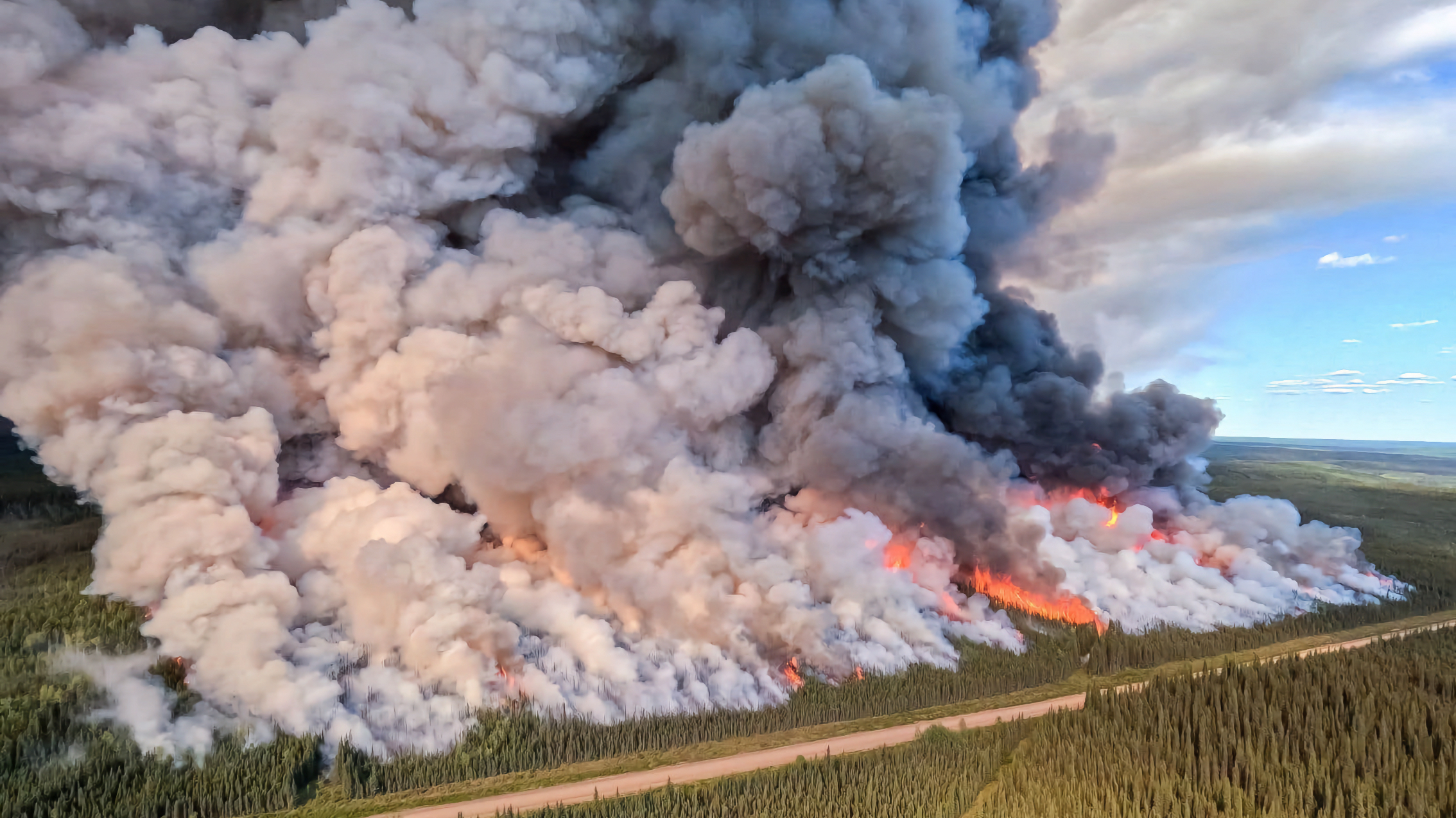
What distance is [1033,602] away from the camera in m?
54.5

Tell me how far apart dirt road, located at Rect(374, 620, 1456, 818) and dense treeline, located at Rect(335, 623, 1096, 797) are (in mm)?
1913

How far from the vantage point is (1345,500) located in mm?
107562

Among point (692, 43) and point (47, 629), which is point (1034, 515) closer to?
point (692, 43)

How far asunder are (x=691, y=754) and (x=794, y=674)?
851 centimetres

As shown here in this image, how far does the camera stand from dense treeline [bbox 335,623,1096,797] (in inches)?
1336

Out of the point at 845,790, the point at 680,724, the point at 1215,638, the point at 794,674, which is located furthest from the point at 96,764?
the point at 1215,638

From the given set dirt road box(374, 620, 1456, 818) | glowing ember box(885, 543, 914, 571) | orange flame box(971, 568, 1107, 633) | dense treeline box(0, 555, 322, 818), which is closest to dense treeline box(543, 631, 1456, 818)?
dirt road box(374, 620, 1456, 818)

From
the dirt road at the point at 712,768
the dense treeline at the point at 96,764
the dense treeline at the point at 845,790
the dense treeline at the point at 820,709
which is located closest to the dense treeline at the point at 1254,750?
the dense treeline at the point at 845,790

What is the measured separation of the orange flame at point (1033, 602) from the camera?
52.1 meters

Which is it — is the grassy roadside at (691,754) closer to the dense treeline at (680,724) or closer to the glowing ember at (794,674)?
the dense treeline at (680,724)

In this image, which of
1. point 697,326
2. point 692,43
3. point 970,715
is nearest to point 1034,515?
point 970,715

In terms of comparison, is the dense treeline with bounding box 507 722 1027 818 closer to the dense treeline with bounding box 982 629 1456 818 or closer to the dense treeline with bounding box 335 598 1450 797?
the dense treeline with bounding box 982 629 1456 818

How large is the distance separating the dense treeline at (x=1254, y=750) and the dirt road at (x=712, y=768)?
4684 millimetres

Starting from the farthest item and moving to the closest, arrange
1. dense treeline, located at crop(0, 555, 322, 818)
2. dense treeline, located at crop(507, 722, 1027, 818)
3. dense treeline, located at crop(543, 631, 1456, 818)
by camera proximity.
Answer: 1. dense treeline, located at crop(0, 555, 322, 818)
2. dense treeline, located at crop(507, 722, 1027, 818)
3. dense treeline, located at crop(543, 631, 1456, 818)
